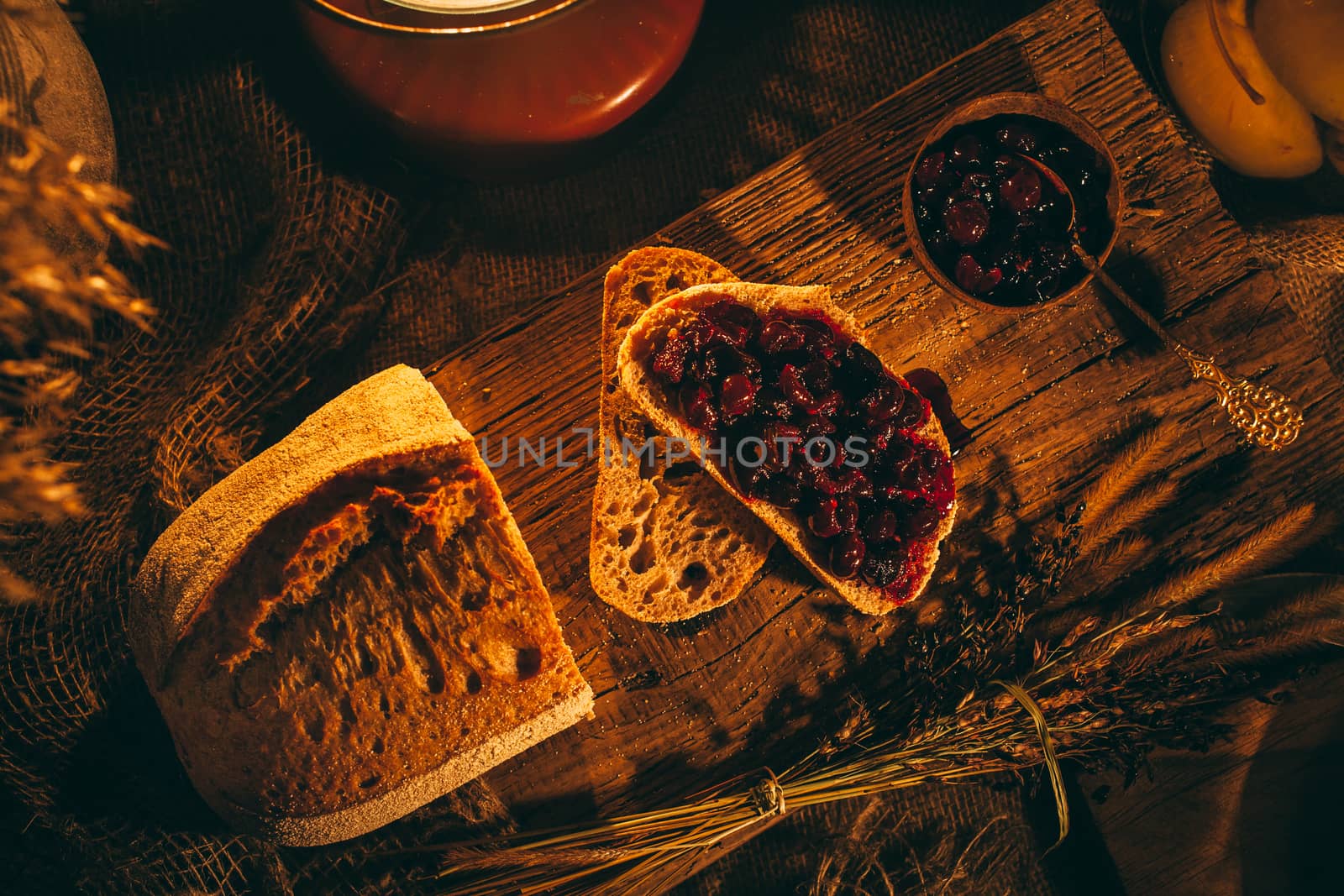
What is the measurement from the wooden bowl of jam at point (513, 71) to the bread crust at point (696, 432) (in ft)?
1.78

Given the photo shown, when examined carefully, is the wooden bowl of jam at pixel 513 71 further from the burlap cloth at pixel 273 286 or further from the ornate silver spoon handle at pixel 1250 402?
the ornate silver spoon handle at pixel 1250 402

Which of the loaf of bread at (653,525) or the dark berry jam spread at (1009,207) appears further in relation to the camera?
the loaf of bread at (653,525)

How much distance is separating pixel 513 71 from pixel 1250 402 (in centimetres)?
231

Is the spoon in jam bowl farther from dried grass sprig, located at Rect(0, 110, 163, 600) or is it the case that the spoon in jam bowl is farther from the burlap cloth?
dried grass sprig, located at Rect(0, 110, 163, 600)

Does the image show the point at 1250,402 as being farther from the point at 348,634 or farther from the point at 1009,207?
the point at 348,634

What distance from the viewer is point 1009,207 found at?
2.12m

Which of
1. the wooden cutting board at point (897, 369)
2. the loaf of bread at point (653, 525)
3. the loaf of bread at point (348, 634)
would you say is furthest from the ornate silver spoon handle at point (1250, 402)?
the loaf of bread at point (348, 634)

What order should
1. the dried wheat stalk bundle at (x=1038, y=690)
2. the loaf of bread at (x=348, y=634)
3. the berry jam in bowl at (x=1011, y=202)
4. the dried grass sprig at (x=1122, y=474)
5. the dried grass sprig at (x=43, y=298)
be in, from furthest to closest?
the dried grass sprig at (x=1122, y=474), the dried wheat stalk bundle at (x=1038, y=690), the berry jam in bowl at (x=1011, y=202), the loaf of bread at (x=348, y=634), the dried grass sprig at (x=43, y=298)

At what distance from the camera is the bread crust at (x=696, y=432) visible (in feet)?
7.24

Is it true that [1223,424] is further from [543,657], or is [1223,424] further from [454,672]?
[454,672]

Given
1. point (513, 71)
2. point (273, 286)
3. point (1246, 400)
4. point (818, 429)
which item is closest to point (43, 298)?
point (273, 286)

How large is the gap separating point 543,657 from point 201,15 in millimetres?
2318

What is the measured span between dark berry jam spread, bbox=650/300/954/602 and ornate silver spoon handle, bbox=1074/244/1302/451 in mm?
806

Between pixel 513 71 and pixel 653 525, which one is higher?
pixel 513 71
